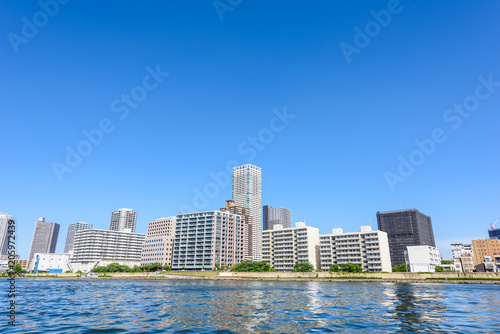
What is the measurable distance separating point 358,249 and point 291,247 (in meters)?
35.0

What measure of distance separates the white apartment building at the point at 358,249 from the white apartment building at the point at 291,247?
19.7ft

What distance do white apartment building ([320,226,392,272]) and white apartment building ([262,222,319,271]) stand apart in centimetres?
601

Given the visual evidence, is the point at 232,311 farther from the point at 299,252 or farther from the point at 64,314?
the point at 299,252

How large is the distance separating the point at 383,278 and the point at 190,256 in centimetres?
12354

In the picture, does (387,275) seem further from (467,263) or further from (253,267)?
(467,263)

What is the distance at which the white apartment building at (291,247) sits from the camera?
167m

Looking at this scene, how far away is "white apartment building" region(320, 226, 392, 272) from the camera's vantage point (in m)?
151

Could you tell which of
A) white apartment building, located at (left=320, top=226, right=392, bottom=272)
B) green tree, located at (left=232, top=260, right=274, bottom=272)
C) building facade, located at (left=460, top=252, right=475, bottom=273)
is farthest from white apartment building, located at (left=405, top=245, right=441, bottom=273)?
green tree, located at (left=232, top=260, right=274, bottom=272)

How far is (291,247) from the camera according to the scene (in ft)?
561

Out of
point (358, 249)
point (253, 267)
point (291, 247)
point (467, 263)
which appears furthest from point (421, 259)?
point (253, 267)

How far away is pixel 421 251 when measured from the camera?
526ft

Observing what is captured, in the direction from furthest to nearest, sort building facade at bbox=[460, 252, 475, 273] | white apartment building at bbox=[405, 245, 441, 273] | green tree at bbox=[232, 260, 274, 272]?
building facade at bbox=[460, 252, 475, 273]
white apartment building at bbox=[405, 245, 441, 273]
green tree at bbox=[232, 260, 274, 272]

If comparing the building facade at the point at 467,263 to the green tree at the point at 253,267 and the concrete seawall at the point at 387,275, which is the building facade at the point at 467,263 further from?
the green tree at the point at 253,267

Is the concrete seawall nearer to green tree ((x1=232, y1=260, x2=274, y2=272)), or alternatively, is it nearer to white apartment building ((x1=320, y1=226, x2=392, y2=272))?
green tree ((x1=232, y1=260, x2=274, y2=272))
